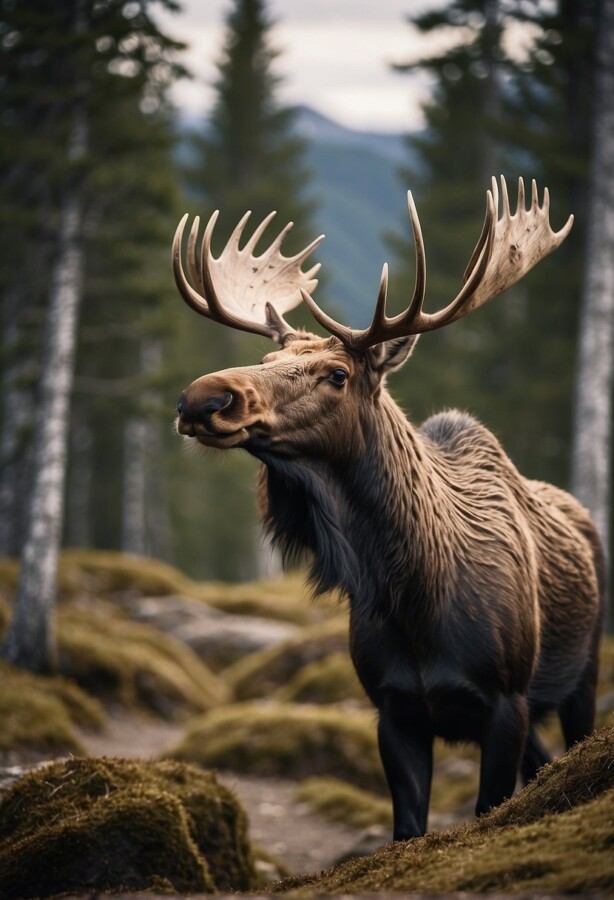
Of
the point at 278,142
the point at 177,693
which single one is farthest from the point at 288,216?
the point at 177,693

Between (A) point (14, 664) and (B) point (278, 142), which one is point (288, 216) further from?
(A) point (14, 664)

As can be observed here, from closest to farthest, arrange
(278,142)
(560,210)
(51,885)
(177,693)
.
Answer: (51,885) < (177,693) < (560,210) < (278,142)

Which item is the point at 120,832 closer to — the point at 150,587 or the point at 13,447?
the point at 13,447

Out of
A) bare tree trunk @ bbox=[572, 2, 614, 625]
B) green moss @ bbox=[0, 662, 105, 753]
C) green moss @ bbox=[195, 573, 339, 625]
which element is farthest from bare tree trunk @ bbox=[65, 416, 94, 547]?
bare tree trunk @ bbox=[572, 2, 614, 625]

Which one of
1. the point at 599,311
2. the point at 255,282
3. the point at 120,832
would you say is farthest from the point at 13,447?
the point at 120,832

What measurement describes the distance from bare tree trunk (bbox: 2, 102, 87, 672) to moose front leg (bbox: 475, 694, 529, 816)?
8.14m

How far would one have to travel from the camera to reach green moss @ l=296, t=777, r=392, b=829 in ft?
29.4

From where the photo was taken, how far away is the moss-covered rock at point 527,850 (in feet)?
10.9

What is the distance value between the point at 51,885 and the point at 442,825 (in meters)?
3.97

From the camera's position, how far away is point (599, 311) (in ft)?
42.2

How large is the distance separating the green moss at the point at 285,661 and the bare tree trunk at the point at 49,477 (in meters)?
2.63

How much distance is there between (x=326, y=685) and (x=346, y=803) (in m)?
3.39

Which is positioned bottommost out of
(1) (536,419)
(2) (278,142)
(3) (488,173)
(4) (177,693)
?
(4) (177,693)

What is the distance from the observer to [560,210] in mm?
18359
